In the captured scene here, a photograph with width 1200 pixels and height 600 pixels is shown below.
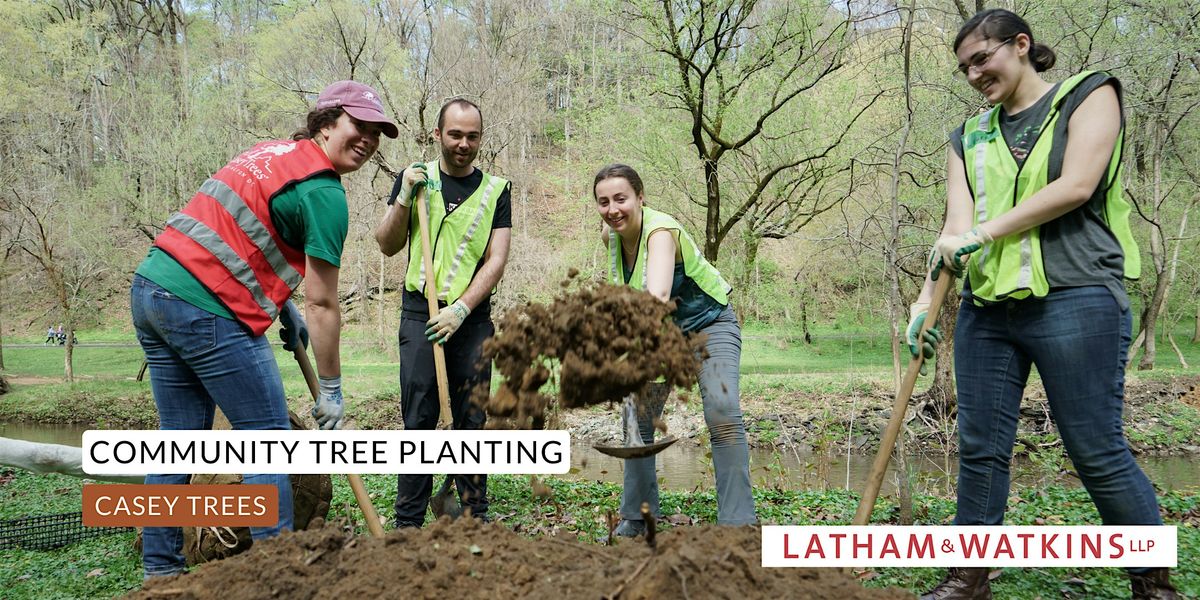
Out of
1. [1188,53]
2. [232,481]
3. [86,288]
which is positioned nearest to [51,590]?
[232,481]

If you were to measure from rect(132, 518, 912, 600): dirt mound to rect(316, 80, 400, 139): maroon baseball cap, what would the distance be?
1.44 metres

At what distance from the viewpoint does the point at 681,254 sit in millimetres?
3000

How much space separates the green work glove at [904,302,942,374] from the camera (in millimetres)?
2373

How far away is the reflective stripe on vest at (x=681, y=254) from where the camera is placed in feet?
9.66

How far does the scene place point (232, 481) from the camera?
3.11 meters

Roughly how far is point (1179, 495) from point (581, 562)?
4302 millimetres

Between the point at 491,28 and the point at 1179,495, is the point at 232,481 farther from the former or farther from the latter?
the point at 491,28

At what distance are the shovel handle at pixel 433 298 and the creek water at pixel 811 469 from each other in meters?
3.26

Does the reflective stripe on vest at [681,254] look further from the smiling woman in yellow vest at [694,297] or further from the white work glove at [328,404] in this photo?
the white work glove at [328,404]

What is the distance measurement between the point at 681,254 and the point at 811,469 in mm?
6138

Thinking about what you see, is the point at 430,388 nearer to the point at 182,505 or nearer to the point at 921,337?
the point at 182,505

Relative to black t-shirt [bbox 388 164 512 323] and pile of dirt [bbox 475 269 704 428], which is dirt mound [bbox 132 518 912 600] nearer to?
pile of dirt [bbox 475 269 704 428]

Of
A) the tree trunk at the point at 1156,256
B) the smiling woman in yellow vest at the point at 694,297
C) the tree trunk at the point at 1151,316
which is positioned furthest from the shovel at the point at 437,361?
the tree trunk at the point at 1151,316

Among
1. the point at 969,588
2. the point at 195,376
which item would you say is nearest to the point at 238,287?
the point at 195,376
